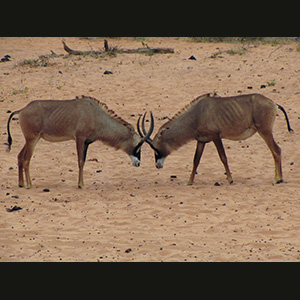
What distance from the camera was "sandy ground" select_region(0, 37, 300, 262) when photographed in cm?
863

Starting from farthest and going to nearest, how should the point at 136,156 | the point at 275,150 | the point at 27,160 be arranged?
the point at 136,156, the point at 275,150, the point at 27,160

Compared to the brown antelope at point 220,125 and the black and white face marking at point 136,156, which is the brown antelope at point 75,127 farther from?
the brown antelope at point 220,125

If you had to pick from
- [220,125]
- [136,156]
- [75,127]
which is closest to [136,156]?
[136,156]

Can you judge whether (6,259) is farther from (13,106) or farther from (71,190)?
(13,106)

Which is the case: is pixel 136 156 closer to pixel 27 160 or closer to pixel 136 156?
pixel 136 156

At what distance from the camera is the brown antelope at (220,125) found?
1214 cm

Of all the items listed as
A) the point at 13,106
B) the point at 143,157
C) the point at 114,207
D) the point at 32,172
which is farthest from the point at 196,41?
the point at 114,207

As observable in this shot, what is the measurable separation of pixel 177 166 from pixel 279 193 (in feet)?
10.0

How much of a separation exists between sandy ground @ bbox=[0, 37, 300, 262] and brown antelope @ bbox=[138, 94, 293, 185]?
2.09 ft

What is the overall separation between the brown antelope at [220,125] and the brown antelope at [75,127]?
44cm

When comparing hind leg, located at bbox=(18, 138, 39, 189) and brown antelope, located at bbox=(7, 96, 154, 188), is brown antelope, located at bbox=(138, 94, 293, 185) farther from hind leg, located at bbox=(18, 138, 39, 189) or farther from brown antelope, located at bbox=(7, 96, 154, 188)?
hind leg, located at bbox=(18, 138, 39, 189)

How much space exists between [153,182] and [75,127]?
195 centimetres

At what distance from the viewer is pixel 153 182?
1255cm

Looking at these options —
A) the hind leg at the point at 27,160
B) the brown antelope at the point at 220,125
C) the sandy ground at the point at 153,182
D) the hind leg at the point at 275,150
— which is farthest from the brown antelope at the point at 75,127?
the hind leg at the point at 275,150
